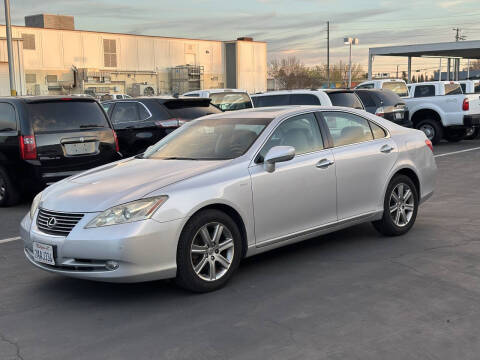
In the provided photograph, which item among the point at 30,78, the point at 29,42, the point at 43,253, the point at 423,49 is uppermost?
the point at 29,42

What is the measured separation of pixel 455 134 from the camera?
19172 mm

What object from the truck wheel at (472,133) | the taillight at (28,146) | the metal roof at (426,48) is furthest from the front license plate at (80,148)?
the metal roof at (426,48)

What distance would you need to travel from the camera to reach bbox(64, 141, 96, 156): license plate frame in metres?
9.14

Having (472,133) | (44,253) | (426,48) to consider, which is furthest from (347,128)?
(426,48)

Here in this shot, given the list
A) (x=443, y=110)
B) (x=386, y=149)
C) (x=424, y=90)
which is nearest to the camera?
(x=386, y=149)

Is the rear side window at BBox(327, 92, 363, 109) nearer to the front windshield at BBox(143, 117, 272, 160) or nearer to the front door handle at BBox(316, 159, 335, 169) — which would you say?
the front windshield at BBox(143, 117, 272, 160)

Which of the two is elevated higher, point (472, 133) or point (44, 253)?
point (44, 253)

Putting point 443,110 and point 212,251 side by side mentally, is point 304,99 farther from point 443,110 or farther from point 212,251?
point 212,251

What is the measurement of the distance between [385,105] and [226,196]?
12046mm

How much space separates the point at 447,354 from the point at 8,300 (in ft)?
11.2

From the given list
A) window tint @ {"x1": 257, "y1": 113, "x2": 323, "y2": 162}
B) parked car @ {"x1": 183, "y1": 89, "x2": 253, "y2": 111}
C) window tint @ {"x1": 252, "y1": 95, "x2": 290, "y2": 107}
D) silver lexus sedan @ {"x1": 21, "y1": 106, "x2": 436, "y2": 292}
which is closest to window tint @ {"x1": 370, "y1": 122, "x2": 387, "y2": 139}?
silver lexus sedan @ {"x1": 21, "y1": 106, "x2": 436, "y2": 292}

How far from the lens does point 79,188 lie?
5227 mm

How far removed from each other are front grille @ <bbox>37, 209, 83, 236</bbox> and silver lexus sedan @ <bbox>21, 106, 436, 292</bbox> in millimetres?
11

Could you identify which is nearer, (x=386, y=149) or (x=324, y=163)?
(x=324, y=163)
